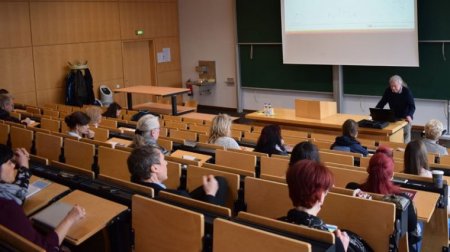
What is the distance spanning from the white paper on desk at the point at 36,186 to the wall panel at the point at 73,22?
25.9 ft

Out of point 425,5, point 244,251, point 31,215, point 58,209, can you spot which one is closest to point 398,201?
point 244,251

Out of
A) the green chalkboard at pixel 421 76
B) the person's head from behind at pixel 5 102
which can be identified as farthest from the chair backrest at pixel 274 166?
the green chalkboard at pixel 421 76

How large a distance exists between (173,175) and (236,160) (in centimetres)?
76

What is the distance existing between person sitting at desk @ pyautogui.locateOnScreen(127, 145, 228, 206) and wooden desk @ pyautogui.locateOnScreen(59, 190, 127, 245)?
1.01ft

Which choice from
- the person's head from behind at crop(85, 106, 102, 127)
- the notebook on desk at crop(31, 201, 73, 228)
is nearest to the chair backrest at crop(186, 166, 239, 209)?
the notebook on desk at crop(31, 201, 73, 228)

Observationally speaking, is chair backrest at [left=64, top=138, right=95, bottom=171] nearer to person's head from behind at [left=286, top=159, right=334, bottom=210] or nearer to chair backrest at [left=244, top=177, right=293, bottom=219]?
chair backrest at [left=244, top=177, right=293, bottom=219]

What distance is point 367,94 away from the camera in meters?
10.0

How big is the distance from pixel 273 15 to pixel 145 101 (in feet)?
13.7

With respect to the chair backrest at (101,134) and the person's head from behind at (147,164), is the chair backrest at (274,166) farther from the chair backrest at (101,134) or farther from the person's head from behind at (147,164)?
the chair backrest at (101,134)

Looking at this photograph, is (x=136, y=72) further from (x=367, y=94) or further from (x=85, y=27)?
(x=367, y=94)

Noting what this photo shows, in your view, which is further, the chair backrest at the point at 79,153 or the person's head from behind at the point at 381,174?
the chair backrest at the point at 79,153

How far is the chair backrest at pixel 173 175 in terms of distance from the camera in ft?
12.9

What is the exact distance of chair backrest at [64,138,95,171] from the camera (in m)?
4.70

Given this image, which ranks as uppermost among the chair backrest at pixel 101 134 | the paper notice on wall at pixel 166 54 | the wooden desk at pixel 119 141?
the paper notice on wall at pixel 166 54
